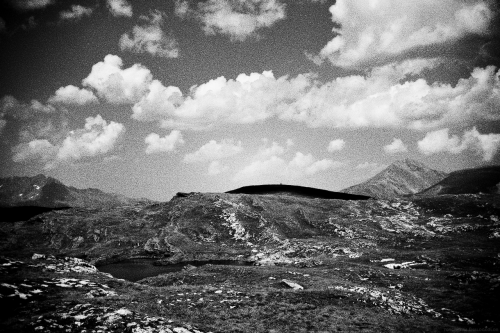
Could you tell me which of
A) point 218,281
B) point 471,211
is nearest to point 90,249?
point 218,281

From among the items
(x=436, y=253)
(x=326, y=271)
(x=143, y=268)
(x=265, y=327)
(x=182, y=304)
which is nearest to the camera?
(x=265, y=327)

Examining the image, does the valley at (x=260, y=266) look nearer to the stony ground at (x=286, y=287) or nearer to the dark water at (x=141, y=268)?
the stony ground at (x=286, y=287)

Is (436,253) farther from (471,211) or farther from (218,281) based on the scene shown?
(471,211)

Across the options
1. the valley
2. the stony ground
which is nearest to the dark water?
the valley

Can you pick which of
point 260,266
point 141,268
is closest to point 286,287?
point 260,266

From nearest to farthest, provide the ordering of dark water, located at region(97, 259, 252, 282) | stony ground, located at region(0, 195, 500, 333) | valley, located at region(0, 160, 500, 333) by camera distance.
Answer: stony ground, located at region(0, 195, 500, 333) → valley, located at region(0, 160, 500, 333) → dark water, located at region(97, 259, 252, 282)

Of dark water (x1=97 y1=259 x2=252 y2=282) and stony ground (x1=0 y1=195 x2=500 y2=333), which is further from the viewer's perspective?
dark water (x1=97 y1=259 x2=252 y2=282)

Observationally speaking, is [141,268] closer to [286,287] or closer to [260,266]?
[260,266]

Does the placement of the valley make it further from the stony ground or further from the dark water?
the dark water
